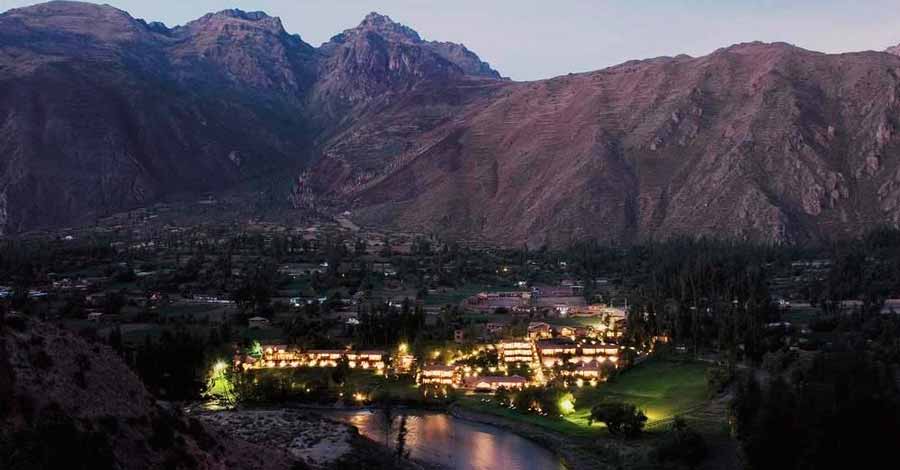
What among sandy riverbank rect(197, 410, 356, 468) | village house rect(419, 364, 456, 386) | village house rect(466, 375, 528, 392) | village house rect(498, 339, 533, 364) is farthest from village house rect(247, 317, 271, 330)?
sandy riverbank rect(197, 410, 356, 468)

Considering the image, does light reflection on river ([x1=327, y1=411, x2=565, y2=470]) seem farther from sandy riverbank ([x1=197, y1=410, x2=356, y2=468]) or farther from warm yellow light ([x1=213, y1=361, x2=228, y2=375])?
warm yellow light ([x1=213, y1=361, x2=228, y2=375])

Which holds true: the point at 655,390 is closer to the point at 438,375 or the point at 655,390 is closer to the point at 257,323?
the point at 438,375

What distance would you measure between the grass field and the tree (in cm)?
164

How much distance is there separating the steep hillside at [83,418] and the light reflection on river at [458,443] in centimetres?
2037

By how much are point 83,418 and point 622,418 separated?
37.2 meters

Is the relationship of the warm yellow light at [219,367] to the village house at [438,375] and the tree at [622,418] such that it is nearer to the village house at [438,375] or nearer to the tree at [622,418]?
the village house at [438,375]

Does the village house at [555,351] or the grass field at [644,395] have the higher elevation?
the village house at [555,351]

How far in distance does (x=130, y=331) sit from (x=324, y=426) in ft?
140

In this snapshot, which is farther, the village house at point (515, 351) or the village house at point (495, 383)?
the village house at point (515, 351)

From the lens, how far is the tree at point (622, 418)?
59625mm

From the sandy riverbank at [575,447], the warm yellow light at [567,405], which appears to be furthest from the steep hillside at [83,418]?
the warm yellow light at [567,405]

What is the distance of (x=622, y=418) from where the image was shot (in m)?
60.4

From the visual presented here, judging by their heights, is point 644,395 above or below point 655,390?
below

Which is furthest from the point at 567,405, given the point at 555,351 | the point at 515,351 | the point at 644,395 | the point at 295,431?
the point at 515,351
